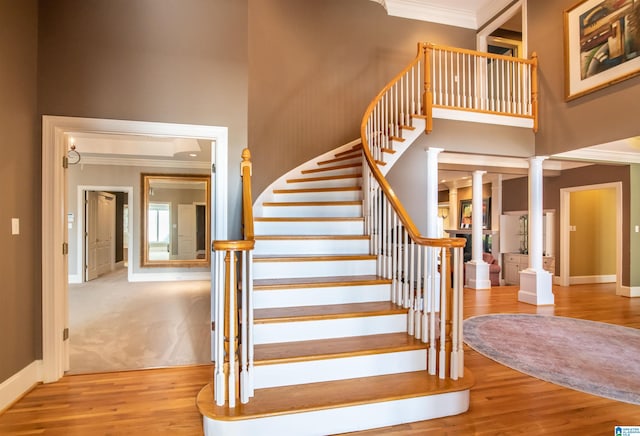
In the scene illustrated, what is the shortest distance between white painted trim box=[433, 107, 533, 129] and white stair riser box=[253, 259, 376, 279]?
2.67m

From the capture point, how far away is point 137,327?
157 inches

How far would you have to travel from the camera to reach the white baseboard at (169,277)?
23.4 feet

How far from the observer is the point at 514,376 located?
106 inches

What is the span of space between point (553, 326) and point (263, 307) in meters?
3.61

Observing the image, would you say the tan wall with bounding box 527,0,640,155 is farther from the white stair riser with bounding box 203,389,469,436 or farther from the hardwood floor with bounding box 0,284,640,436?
the white stair riser with bounding box 203,389,469,436

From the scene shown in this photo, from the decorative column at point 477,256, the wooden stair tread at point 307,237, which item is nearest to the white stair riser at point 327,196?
the wooden stair tread at point 307,237

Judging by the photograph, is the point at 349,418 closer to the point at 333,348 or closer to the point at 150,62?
the point at 333,348

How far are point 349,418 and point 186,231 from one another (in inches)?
252

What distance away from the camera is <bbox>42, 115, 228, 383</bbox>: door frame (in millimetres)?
2639

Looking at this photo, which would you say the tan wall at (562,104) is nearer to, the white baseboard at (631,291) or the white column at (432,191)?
the white column at (432,191)

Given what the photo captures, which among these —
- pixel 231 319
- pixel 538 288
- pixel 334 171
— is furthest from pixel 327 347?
pixel 538 288

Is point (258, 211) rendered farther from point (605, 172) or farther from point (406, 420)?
point (605, 172)

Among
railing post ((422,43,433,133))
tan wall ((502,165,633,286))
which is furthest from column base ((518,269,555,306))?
railing post ((422,43,433,133))

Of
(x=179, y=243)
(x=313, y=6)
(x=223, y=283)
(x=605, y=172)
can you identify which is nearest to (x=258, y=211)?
(x=223, y=283)
